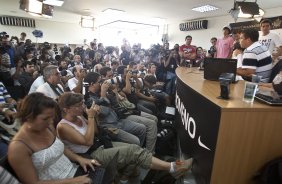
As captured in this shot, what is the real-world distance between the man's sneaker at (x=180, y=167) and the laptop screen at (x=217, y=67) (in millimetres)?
893

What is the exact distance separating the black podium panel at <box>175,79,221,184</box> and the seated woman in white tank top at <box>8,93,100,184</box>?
0.77 meters

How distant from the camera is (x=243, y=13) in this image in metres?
4.11

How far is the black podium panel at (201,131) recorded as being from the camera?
1378mm

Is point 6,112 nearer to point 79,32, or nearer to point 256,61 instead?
point 256,61

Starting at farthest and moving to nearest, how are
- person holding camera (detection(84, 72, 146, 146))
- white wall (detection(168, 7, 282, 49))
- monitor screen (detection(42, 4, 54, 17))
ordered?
white wall (detection(168, 7, 282, 49)), monitor screen (detection(42, 4, 54, 17)), person holding camera (detection(84, 72, 146, 146))

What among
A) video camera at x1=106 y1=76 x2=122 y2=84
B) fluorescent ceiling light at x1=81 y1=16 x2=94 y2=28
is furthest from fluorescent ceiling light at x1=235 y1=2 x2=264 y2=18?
fluorescent ceiling light at x1=81 y1=16 x2=94 y2=28

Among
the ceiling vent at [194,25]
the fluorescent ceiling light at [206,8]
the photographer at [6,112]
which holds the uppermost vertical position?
the fluorescent ceiling light at [206,8]

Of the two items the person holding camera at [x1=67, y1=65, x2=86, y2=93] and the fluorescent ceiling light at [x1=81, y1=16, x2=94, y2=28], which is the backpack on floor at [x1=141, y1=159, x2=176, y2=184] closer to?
the person holding camera at [x1=67, y1=65, x2=86, y2=93]

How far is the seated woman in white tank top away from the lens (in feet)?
3.71

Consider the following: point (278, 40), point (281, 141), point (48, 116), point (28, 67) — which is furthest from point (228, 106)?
point (28, 67)

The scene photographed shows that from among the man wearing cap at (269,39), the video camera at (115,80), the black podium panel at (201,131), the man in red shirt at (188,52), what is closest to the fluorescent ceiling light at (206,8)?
the man in red shirt at (188,52)

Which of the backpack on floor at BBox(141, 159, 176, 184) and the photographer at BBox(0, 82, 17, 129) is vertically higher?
the photographer at BBox(0, 82, 17, 129)

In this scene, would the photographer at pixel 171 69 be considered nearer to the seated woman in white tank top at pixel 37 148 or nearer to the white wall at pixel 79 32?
the white wall at pixel 79 32

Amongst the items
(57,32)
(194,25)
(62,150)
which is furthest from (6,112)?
(57,32)
